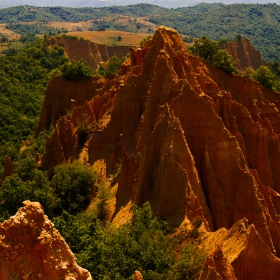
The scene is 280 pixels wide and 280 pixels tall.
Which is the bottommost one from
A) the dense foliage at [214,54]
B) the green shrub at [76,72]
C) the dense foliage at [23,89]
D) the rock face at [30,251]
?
the dense foliage at [23,89]

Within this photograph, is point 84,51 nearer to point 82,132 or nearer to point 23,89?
point 23,89

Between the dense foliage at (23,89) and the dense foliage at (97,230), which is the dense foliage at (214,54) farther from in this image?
the dense foliage at (23,89)

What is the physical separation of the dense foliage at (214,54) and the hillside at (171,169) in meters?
2.44

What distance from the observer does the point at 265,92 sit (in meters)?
41.6

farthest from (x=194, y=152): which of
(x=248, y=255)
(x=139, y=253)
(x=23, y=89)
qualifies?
(x=23, y=89)

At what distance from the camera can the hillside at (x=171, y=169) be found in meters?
21.7

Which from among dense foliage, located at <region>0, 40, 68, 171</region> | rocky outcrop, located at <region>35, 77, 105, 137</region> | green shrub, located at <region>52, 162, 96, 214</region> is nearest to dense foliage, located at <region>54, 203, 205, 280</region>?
green shrub, located at <region>52, 162, 96, 214</region>

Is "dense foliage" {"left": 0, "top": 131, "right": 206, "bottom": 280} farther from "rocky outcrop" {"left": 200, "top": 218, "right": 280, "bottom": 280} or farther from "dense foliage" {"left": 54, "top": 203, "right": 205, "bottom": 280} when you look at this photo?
"rocky outcrop" {"left": 200, "top": 218, "right": 280, "bottom": 280}

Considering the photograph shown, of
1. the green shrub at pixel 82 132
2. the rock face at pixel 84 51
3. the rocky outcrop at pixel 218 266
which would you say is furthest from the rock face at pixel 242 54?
the rocky outcrop at pixel 218 266

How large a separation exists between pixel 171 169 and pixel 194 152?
283 centimetres

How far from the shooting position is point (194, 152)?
2683cm

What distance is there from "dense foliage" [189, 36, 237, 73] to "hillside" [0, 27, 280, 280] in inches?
96.1

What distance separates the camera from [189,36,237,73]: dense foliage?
1663 inches

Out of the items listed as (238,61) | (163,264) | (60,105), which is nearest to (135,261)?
(163,264)
